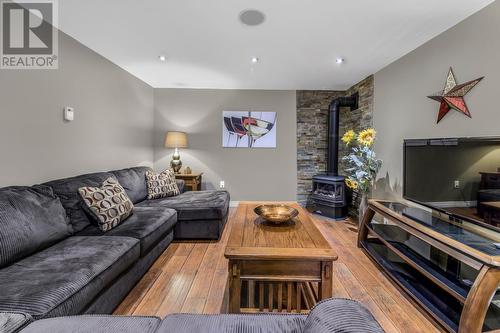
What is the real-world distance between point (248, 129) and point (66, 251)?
11.6 ft

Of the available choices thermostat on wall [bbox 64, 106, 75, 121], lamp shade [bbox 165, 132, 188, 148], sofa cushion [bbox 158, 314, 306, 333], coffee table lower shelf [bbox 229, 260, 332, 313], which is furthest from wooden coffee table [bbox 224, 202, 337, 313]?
lamp shade [bbox 165, 132, 188, 148]

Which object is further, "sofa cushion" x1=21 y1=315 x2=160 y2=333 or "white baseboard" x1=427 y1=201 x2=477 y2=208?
"white baseboard" x1=427 y1=201 x2=477 y2=208

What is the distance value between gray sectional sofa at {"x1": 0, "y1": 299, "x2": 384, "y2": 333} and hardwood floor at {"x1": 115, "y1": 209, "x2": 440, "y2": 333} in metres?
0.89

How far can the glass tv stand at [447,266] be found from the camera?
137 cm

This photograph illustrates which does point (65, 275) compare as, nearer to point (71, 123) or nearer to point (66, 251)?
point (66, 251)

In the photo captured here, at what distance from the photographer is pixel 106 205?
2176 mm

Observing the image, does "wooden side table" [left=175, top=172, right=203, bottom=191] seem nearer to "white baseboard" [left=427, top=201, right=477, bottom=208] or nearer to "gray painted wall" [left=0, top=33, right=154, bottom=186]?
"gray painted wall" [left=0, top=33, right=154, bottom=186]

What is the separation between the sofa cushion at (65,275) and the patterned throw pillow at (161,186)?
1488 millimetres

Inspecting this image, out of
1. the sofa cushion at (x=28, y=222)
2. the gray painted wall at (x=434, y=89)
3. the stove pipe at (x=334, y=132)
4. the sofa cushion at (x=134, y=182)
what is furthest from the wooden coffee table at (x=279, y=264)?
the stove pipe at (x=334, y=132)

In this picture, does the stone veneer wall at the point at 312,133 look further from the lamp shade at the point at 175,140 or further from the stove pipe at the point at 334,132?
the lamp shade at the point at 175,140

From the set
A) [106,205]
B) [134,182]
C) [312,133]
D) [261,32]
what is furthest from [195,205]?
[312,133]

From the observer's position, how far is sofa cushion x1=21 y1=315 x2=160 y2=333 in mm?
833

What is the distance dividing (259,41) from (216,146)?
2432mm

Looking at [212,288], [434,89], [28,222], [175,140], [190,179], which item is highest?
[434,89]
